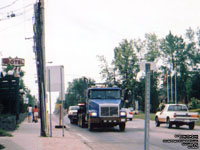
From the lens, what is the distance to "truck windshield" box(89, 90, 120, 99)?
23531 mm

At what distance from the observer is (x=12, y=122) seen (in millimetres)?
22469

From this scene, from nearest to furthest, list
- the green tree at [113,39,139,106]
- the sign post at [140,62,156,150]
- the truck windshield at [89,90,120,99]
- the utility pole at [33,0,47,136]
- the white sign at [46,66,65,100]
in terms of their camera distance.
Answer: the sign post at [140,62,156,150], the utility pole at [33,0,47,136], the white sign at [46,66,65,100], the truck windshield at [89,90,120,99], the green tree at [113,39,139,106]

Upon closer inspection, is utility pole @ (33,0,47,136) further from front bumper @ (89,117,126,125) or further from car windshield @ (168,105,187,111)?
car windshield @ (168,105,187,111)

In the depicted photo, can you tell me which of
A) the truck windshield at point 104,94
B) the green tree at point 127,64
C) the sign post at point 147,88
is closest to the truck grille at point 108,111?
the truck windshield at point 104,94

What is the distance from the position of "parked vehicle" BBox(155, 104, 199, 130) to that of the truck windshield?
163 inches

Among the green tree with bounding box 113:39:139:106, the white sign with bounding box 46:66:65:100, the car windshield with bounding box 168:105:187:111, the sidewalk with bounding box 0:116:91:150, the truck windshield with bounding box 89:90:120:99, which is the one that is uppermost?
the green tree with bounding box 113:39:139:106

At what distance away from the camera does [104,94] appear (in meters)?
23.6

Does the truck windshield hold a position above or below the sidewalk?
above

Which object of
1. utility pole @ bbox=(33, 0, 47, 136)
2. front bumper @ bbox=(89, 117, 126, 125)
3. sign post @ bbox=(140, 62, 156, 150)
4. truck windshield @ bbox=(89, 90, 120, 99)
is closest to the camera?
sign post @ bbox=(140, 62, 156, 150)

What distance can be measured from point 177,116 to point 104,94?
505 centimetres

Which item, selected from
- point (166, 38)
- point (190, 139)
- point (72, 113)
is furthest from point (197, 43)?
point (190, 139)

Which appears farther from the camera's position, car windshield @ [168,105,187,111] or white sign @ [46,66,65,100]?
car windshield @ [168,105,187,111]

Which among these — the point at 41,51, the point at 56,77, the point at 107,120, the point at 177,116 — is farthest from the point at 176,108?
the point at 41,51

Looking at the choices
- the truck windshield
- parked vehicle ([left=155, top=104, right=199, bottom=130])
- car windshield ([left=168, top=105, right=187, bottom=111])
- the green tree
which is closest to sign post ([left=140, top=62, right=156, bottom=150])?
the truck windshield
